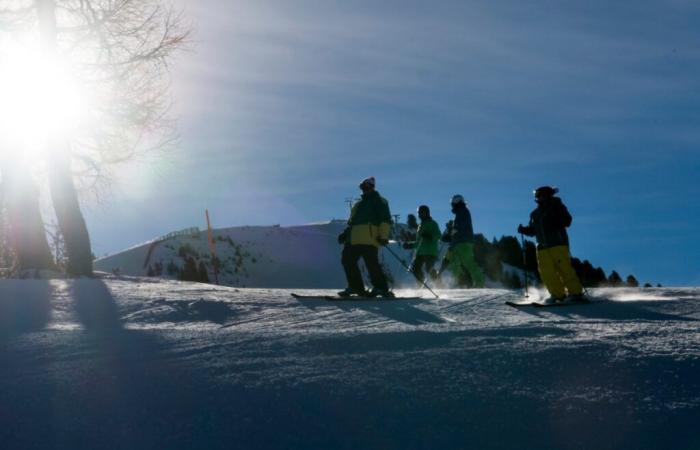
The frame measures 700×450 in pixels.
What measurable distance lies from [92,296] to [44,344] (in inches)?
131

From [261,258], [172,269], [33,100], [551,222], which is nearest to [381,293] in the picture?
[551,222]

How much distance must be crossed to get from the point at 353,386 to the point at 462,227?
1061 cm

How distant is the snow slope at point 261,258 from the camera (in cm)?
3077

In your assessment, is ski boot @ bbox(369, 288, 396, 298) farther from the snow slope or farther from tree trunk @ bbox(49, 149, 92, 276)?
the snow slope

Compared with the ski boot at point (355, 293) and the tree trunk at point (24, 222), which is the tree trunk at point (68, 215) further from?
the ski boot at point (355, 293)

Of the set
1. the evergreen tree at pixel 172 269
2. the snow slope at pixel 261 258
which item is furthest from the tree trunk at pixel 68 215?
the snow slope at pixel 261 258

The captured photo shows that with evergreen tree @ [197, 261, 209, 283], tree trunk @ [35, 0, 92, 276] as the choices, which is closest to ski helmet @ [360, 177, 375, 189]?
tree trunk @ [35, 0, 92, 276]

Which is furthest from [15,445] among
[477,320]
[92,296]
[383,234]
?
[383,234]

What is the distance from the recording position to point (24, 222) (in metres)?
13.8

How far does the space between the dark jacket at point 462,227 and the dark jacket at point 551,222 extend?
4.18 m

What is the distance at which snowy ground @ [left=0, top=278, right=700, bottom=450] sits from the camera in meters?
3.12

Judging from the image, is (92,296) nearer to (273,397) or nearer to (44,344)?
(44,344)

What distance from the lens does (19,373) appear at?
164 inches

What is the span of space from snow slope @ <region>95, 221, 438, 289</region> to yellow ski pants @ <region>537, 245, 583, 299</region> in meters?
18.2
